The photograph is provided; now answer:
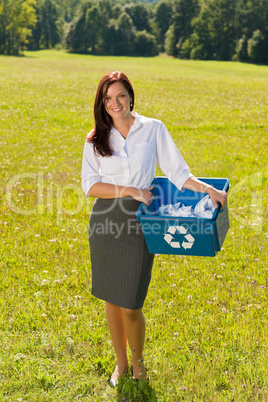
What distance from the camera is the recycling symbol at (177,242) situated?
3000 mm

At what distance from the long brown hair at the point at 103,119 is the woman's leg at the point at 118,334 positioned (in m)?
1.20

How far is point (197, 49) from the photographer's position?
76.1 metres

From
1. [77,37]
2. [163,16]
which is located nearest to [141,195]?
[77,37]

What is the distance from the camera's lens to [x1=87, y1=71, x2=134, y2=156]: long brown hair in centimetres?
327

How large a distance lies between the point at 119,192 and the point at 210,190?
0.62 meters

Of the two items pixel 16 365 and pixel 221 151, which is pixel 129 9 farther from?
pixel 16 365

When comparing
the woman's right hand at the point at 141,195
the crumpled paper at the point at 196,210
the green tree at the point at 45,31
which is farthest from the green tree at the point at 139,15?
the woman's right hand at the point at 141,195

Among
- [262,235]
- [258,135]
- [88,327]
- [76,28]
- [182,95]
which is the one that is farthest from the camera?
[76,28]

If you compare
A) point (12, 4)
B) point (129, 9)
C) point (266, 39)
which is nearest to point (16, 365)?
point (266, 39)

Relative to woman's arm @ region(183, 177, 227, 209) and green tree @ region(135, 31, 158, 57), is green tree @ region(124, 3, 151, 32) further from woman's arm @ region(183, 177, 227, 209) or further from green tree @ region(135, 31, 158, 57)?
woman's arm @ region(183, 177, 227, 209)

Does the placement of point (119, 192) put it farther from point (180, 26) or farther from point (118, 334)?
point (180, 26)

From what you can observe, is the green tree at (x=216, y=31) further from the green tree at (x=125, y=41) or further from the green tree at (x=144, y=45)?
the green tree at (x=125, y=41)

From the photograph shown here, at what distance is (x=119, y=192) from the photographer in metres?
3.25

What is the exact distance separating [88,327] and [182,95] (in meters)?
20.6
